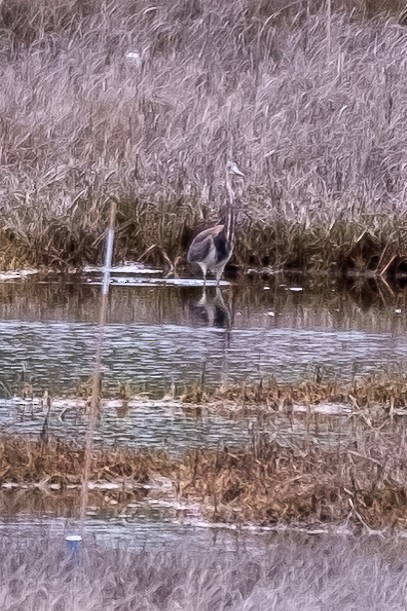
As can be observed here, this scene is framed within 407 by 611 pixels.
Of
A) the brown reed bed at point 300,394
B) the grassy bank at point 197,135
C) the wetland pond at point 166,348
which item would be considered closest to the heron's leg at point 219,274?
the wetland pond at point 166,348

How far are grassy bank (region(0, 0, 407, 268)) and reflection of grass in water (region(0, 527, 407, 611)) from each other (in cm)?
732

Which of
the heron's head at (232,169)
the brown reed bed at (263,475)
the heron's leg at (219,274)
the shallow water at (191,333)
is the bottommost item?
the brown reed bed at (263,475)

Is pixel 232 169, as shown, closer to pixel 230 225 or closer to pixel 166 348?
pixel 230 225

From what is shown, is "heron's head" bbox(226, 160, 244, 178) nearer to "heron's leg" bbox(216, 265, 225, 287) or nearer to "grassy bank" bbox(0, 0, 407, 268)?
"grassy bank" bbox(0, 0, 407, 268)

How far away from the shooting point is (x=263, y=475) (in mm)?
6074

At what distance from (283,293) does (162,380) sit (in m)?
3.71

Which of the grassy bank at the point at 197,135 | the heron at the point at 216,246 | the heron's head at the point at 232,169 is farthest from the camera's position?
the grassy bank at the point at 197,135

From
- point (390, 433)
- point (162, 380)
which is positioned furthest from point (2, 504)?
point (162, 380)

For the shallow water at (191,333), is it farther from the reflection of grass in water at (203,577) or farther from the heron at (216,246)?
the reflection of grass in water at (203,577)

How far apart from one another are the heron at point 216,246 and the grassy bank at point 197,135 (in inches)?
24.8

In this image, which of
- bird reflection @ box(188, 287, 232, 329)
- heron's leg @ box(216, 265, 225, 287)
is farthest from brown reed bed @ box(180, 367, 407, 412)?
heron's leg @ box(216, 265, 225, 287)

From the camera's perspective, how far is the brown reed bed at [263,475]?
225 inches

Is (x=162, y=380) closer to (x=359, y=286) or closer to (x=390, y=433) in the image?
(x=390, y=433)

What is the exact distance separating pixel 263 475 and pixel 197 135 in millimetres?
7636
